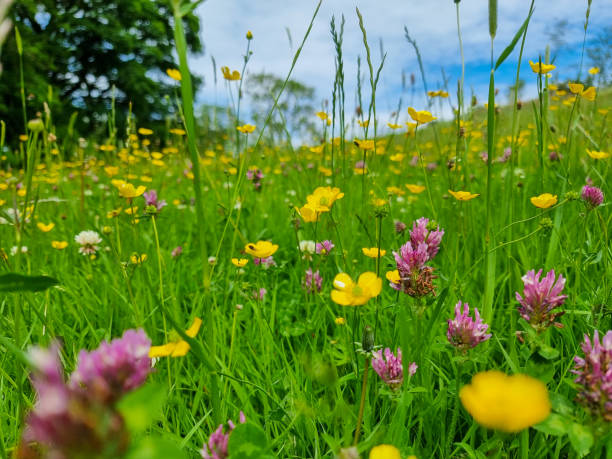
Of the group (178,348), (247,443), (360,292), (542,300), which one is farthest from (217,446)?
(542,300)

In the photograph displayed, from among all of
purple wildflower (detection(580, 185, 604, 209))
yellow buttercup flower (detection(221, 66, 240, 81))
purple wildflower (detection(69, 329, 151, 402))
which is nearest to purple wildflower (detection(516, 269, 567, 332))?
purple wildflower (detection(580, 185, 604, 209))

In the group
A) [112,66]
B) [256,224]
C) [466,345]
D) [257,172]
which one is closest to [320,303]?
[466,345]

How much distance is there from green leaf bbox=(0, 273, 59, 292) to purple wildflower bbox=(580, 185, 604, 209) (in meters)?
1.25

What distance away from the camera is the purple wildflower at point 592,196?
45.5 inches

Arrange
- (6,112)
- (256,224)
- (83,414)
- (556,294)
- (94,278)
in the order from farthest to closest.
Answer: (6,112)
(256,224)
(94,278)
(556,294)
(83,414)

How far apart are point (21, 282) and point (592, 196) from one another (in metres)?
1.31

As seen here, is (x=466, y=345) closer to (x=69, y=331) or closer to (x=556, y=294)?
(x=556, y=294)

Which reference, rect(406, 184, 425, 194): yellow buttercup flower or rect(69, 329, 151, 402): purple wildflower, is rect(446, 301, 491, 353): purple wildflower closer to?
rect(69, 329, 151, 402): purple wildflower

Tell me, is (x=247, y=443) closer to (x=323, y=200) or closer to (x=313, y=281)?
(x=323, y=200)

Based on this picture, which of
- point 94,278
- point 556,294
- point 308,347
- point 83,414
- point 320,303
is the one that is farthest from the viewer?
point 94,278

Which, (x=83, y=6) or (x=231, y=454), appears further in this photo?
(x=83, y=6)

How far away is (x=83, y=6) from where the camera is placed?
17.2m

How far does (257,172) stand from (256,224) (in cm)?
31

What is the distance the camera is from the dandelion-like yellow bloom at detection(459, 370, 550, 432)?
35 centimetres
